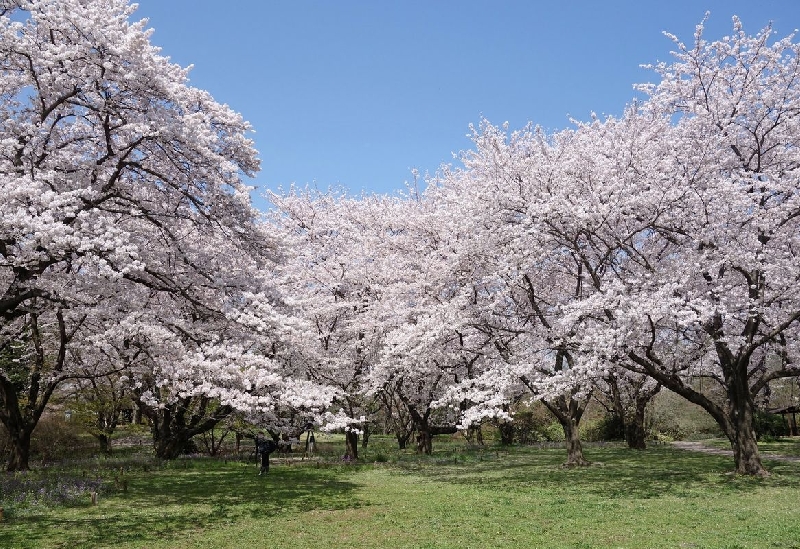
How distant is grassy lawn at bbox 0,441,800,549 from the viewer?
10.0 m

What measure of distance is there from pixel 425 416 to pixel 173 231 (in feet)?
56.8

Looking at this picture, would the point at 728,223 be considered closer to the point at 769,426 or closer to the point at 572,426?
the point at 572,426

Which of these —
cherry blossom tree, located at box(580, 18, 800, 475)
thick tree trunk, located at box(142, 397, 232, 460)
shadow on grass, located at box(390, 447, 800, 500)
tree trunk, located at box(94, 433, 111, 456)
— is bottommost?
shadow on grass, located at box(390, 447, 800, 500)

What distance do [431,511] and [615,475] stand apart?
27.1 ft

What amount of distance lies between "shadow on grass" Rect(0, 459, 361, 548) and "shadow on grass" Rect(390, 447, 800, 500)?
14.8 feet

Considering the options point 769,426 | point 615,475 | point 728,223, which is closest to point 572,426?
point 615,475

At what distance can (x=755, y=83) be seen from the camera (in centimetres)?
1714

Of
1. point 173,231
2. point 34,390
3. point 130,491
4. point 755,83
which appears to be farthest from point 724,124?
point 34,390

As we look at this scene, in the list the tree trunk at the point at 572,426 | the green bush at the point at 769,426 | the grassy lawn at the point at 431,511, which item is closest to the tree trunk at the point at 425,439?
Answer: the grassy lawn at the point at 431,511

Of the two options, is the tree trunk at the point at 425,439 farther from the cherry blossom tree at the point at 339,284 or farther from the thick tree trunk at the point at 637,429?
the thick tree trunk at the point at 637,429

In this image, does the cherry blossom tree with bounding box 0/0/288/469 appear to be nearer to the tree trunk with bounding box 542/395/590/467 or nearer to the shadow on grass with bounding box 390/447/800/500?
the shadow on grass with bounding box 390/447/800/500

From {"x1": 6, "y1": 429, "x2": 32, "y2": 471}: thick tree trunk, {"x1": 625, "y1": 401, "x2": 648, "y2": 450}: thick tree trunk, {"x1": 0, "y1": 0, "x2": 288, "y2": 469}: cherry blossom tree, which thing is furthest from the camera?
{"x1": 625, "y1": 401, "x2": 648, "y2": 450}: thick tree trunk

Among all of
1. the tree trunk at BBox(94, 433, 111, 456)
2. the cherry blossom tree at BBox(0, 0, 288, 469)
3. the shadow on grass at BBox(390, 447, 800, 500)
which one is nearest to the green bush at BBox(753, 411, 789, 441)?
the shadow on grass at BBox(390, 447, 800, 500)

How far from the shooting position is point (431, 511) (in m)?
12.9
